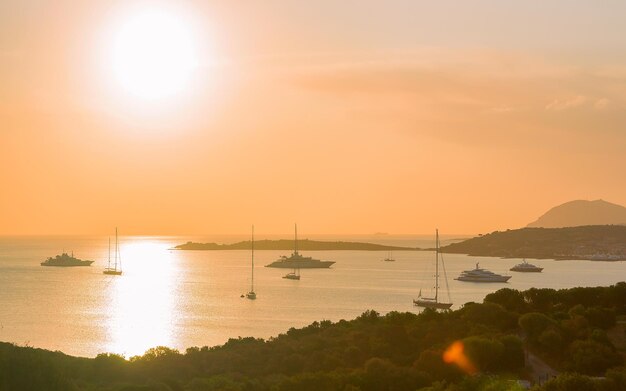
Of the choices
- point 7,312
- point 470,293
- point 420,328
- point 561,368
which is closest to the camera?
point 561,368

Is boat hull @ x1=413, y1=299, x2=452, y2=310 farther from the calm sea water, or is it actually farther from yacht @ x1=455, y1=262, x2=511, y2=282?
yacht @ x1=455, y1=262, x2=511, y2=282

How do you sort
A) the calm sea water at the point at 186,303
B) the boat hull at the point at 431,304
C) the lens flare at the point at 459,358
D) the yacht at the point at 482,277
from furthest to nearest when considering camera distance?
the yacht at the point at 482,277, the boat hull at the point at 431,304, the calm sea water at the point at 186,303, the lens flare at the point at 459,358

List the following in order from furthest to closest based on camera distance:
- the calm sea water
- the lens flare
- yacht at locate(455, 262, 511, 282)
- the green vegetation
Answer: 1. yacht at locate(455, 262, 511, 282)
2. the calm sea water
3. the lens flare
4. the green vegetation

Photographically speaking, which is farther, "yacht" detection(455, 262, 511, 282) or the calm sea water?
"yacht" detection(455, 262, 511, 282)

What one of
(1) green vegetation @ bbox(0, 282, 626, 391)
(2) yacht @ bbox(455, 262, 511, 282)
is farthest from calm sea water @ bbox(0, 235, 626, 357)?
(1) green vegetation @ bbox(0, 282, 626, 391)

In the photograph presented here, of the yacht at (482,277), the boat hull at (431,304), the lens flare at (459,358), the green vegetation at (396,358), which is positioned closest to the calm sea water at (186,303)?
the boat hull at (431,304)

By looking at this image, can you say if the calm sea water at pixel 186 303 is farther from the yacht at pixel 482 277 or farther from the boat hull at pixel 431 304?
the yacht at pixel 482 277

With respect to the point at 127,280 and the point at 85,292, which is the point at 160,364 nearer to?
the point at 85,292

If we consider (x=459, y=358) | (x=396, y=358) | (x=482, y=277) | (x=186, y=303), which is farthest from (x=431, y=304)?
(x=459, y=358)

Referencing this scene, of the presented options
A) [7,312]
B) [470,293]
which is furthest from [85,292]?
[470,293]
